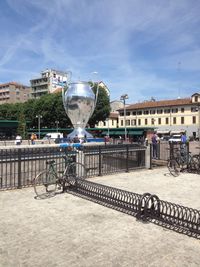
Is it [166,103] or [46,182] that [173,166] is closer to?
[46,182]

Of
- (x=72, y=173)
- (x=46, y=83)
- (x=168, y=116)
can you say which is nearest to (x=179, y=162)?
(x=72, y=173)

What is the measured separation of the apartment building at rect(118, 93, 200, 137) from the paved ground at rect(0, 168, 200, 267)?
209 ft

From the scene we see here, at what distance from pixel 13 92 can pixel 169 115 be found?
7213cm

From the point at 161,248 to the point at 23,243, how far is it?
2299 millimetres

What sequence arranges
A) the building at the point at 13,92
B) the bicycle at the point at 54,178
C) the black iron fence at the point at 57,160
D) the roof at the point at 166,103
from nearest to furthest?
the bicycle at the point at 54,178
the black iron fence at the point at 57,160
the roof at the point at 166,103
the building at the point at 13,92

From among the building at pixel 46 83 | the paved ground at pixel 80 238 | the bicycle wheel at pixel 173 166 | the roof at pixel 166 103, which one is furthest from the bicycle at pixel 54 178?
the building at pixel 46 83

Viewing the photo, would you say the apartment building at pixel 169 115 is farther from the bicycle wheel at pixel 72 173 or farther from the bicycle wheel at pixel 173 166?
the bicycle wheel at pixel 72 173

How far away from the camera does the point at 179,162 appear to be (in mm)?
13516

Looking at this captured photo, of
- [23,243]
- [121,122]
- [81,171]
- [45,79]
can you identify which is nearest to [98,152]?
[81,171]

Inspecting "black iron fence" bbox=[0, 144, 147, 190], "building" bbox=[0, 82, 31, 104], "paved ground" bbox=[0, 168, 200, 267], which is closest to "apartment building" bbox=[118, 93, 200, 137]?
"black iron fence" bbox=[0, 144, 147, 190]

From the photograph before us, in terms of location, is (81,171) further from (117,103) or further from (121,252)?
(117,103)

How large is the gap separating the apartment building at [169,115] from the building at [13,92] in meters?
57.6

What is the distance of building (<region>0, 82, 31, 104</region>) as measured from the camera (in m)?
121

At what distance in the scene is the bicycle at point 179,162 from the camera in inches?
499
